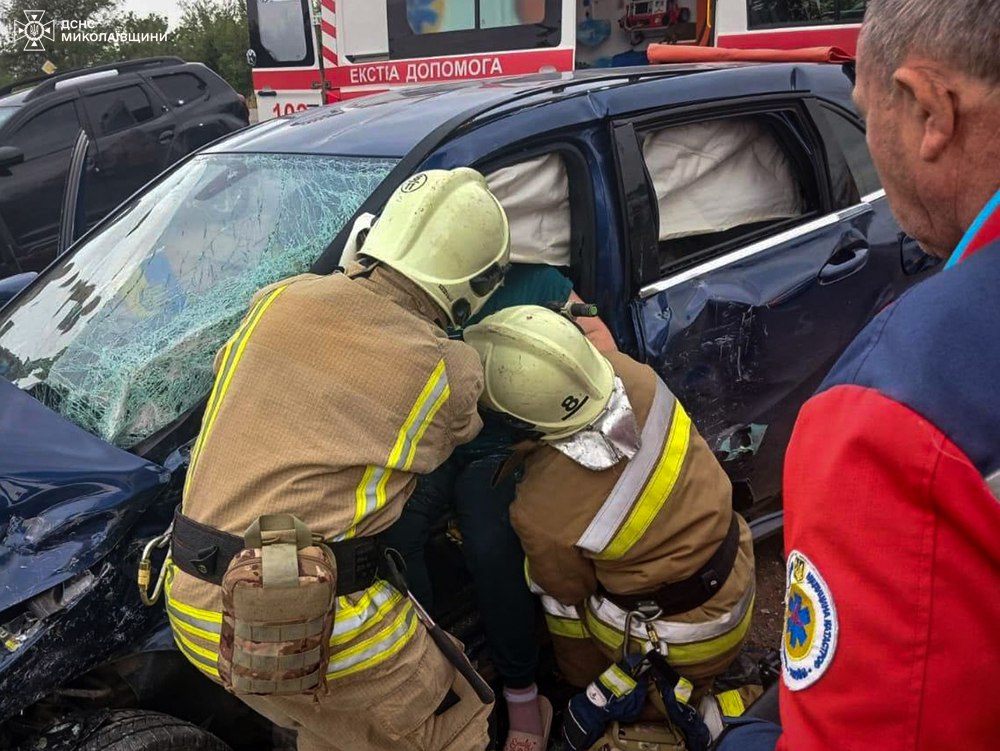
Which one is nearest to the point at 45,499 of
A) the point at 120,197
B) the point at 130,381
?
the point at 130,381

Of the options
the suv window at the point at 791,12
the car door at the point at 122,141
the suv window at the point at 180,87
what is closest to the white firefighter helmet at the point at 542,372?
the suv window at the point at 791,12

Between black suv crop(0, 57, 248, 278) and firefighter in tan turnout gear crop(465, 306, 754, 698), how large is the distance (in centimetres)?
490

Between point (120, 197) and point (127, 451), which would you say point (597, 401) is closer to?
point (127, 451)

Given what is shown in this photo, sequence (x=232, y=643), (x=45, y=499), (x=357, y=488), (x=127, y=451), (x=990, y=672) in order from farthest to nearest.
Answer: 1. (x=127, y=451)
2. (x=45, y=499)
3. (x=357, y=488)
4. (x=232, y=643)
5. (x=990, y=672)

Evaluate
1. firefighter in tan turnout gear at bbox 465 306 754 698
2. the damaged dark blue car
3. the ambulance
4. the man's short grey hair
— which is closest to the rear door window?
the ambulance

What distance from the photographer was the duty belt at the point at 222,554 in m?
1.45

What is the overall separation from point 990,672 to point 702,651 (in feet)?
4.34

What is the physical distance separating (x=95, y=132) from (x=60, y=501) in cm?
621

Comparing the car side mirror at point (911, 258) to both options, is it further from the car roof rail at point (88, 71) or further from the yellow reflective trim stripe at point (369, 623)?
the car roof rail at point (88, 71)

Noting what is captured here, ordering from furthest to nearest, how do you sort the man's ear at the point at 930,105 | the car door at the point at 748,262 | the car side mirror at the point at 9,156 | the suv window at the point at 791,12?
the car side mirror at the point at 9,156 → the suv window at the point at 791,12 → the car door at the point at 748,262 → the man's ear at the point at 930,105

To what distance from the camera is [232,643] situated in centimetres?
140

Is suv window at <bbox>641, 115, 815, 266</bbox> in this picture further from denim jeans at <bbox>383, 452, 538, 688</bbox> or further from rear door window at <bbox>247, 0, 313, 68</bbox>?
rear door window at <bbox>247, 0, 313, 68</bbox>

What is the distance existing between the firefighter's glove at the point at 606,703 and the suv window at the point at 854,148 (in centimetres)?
190

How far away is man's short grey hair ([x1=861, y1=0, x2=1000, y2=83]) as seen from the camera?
0.80 m
